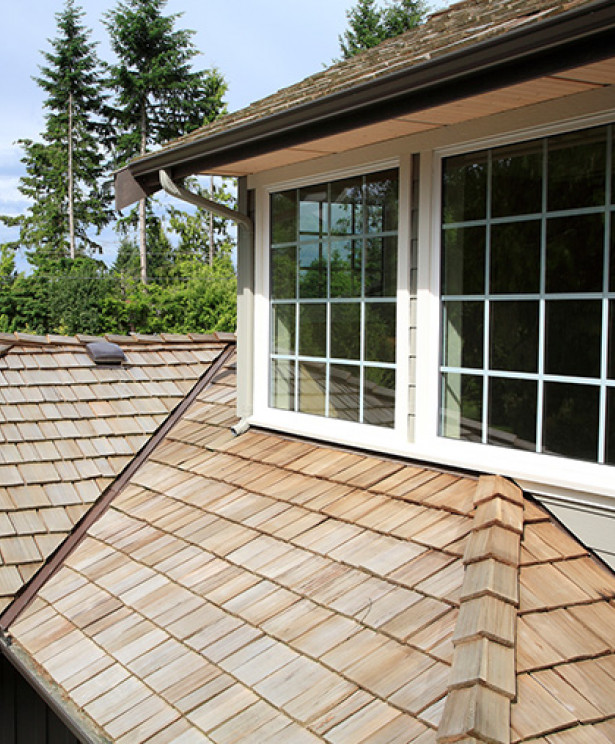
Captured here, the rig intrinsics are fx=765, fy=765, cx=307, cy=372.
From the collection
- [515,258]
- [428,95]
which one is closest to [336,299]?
[515,258]

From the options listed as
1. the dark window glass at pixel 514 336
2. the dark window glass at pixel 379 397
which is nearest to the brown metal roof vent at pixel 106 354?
the dark window glass at pixel 379 397

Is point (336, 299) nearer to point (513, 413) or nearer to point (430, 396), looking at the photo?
point (430, 396)

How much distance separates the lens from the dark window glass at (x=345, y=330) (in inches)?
154

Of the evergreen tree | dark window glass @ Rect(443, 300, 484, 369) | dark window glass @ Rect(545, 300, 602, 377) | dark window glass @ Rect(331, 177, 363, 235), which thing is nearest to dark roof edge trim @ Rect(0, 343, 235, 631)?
dark window glass @ Rect(331, 177, 363, 235)

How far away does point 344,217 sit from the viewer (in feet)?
13.0

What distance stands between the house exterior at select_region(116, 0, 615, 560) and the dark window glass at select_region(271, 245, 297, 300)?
14 mm

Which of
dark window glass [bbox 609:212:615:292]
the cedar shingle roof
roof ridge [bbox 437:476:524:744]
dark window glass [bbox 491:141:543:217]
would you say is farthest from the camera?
dark window glass [bbox 491:141:543:217]

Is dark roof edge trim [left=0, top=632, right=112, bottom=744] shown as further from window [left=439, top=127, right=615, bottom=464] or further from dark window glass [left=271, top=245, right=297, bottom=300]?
dark window glass [left=271, top=245, right=297, bottom=300]

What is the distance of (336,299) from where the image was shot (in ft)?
13.3

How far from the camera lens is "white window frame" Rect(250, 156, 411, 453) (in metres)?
3.55

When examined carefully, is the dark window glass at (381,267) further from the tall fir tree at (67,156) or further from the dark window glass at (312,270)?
the tall fir tree at (67,156)

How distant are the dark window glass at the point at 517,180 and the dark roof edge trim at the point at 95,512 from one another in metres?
2.63

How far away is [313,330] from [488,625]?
7.34 feet

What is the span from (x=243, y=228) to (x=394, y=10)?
27671 mm
